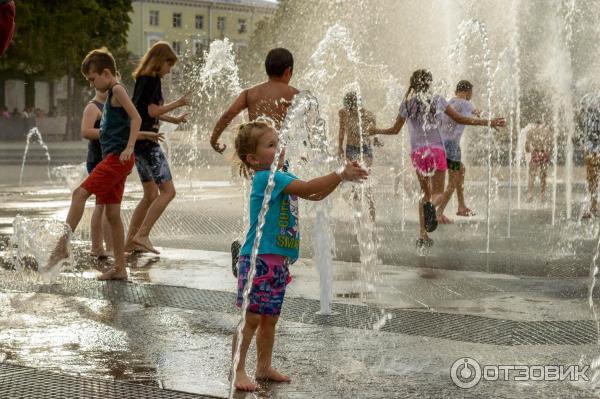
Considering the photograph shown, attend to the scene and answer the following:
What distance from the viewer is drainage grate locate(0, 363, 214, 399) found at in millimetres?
4672

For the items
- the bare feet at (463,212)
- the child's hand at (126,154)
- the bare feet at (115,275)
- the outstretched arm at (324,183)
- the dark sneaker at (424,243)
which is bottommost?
the bare feet at (115,275)

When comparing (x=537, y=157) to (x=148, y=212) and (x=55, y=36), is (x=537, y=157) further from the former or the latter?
(x=55, y=36)

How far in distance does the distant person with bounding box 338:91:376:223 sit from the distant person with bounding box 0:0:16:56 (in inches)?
291

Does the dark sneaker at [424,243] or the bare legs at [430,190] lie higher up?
the bare legs at [430,190]

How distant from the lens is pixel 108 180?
798 cm

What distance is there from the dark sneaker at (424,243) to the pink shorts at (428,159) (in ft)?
2.38

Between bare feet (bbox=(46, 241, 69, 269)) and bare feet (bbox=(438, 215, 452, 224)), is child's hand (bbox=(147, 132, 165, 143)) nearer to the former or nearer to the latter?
bare feet (bbox=(46, 241, 69, 269))

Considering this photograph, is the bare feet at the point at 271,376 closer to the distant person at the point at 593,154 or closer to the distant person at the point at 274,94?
the distant person at the point at 274,94

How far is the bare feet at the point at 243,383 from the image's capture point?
15.8 feet

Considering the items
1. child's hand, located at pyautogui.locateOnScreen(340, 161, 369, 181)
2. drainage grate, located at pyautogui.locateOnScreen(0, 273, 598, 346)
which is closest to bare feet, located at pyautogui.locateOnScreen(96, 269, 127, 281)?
drainage grate, located at pyautogui.locateOnScreen(0, 273, 598, 346)

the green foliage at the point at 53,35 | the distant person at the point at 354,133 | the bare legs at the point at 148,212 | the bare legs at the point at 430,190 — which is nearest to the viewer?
the bare legs at the point at 148,212

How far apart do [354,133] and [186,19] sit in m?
110

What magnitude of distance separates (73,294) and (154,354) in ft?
6.14

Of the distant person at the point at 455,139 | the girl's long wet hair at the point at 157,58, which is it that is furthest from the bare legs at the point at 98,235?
the distant person at the point at 455,139
